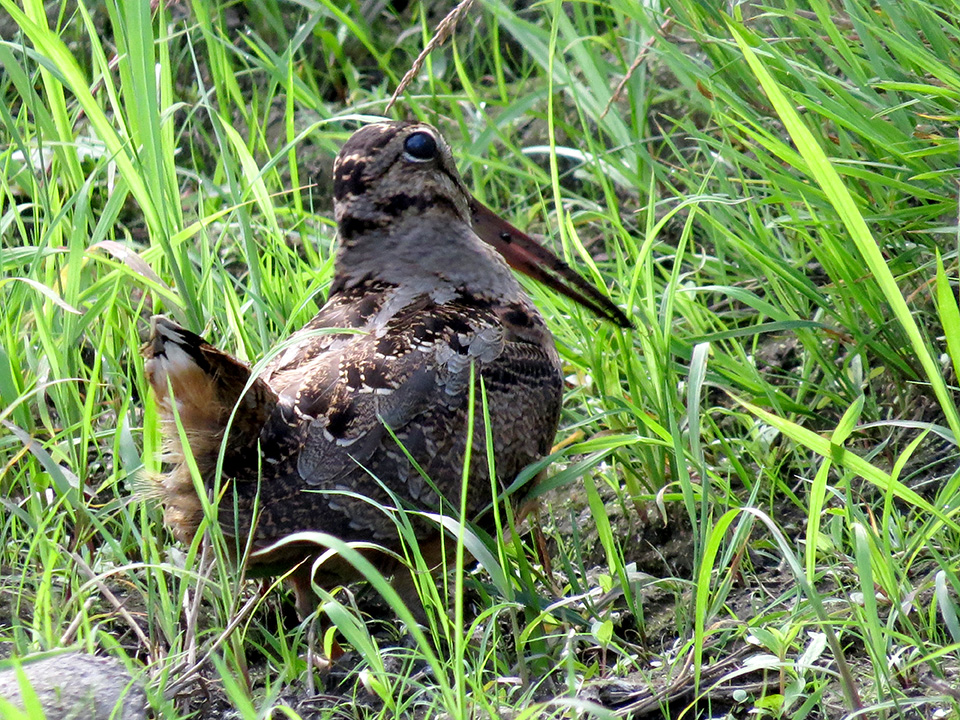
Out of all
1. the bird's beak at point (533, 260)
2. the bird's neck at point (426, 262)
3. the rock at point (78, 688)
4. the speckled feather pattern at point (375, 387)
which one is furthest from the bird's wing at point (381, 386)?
the rock at point (78, 688)

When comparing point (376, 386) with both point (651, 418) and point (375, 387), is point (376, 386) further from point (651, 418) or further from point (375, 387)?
point (651, 418)

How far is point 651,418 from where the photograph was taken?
282 centimetres

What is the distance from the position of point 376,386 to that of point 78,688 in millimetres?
947

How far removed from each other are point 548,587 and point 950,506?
3.02 ft

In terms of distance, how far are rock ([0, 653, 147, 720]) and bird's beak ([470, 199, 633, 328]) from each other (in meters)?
1.60

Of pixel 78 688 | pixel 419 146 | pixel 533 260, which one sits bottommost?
pixel 78 688

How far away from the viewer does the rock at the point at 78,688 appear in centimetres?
206

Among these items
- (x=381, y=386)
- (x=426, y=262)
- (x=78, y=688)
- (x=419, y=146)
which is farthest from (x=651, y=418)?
(x=78, y=688)

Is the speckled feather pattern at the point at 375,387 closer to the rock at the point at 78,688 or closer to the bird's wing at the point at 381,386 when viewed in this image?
the bird's wing at the point at 381,386

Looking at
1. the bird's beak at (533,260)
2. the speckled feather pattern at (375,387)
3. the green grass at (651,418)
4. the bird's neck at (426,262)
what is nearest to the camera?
the green grass at (651,418)

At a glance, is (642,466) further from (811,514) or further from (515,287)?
(811,514)

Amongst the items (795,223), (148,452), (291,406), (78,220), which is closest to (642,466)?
(795,223)

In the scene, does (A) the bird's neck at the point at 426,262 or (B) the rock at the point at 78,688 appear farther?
(A) the bird's neck at the point at 426,262

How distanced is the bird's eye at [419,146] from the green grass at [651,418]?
275 millimetres
